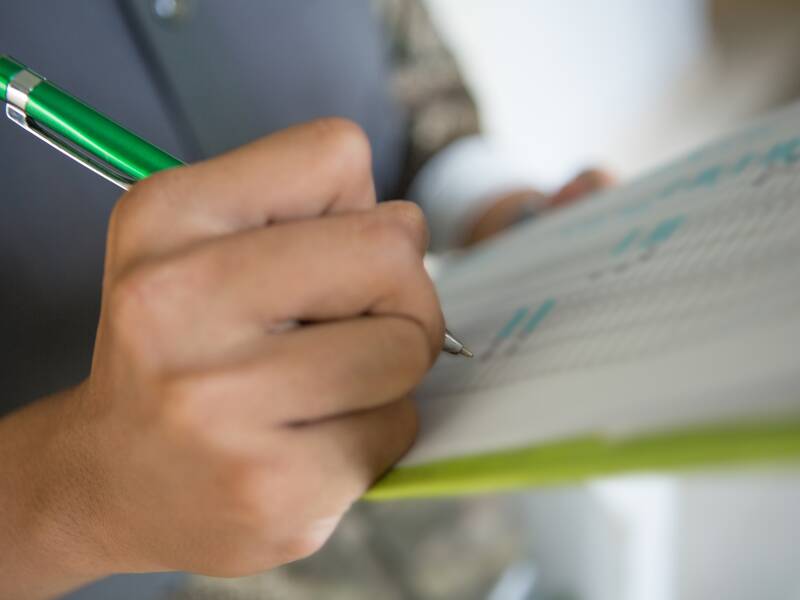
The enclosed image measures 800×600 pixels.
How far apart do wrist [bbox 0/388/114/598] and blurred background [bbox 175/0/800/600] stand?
180mm

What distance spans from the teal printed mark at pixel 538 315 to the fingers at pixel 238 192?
0.09m

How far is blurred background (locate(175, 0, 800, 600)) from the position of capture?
524 mm

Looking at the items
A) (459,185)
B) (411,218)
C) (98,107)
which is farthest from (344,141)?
(459,185)

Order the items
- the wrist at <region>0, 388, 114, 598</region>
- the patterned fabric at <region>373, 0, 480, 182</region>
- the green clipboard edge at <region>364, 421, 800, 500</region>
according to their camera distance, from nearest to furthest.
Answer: the green clipboard edge at <region>364, 421, 800, 500</region>, the wrist at <region>0, 388, 114, 598</region>, the patterned fabric at <region>373, 0, 480, 182</region>

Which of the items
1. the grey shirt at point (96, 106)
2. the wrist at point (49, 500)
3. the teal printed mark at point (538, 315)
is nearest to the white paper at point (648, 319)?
the teal printed mark at point (538, 315)

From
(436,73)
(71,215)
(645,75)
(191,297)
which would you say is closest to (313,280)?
(191,297)

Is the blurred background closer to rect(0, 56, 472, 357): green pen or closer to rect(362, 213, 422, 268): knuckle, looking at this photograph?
rect(362, 213, 422, 268): knuckle

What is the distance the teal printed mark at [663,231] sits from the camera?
260 millimetres

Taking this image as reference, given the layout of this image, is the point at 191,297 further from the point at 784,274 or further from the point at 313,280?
the point at 784,274

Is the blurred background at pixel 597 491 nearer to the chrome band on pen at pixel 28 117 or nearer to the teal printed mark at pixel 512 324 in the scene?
the teal printed mark at pixel 512 324

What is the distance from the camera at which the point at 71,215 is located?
399 millimetres

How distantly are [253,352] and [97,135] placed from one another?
0.11m

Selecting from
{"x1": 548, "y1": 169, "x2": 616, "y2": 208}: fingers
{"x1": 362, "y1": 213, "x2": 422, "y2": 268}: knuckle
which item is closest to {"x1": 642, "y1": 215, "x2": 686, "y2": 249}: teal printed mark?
{"x1": 362, "y1": 213, "x2": 422, "y2": 268}: knuckle

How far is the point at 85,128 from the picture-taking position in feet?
0.79
